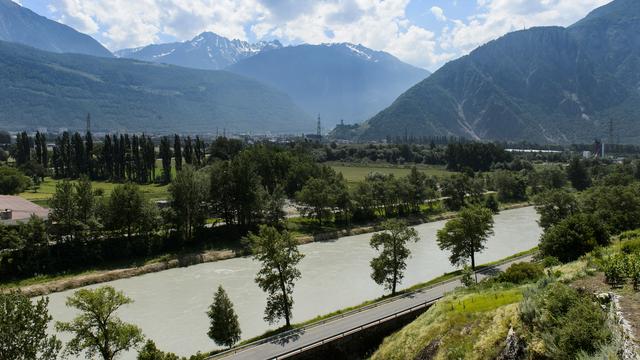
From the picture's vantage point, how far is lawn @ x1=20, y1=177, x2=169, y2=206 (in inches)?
3290

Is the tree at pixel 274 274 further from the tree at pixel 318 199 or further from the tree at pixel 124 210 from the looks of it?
the tree at pixel 318 199

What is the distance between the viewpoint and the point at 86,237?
55.6 m

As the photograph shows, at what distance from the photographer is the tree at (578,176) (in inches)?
5049

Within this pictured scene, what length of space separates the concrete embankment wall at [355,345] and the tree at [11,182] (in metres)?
83.6

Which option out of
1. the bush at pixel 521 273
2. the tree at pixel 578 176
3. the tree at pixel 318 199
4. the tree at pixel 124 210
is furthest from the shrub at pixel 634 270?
the tree at pixel 578 176

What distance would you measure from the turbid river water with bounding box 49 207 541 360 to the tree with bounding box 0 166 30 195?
51.6 m

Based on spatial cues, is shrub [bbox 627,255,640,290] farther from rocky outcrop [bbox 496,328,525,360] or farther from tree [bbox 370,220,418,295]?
tree [bbox 370,220,418,295]

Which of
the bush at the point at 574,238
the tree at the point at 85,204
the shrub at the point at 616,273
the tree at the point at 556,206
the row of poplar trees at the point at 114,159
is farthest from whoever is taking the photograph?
the row of poplar trees at the point at 114,159

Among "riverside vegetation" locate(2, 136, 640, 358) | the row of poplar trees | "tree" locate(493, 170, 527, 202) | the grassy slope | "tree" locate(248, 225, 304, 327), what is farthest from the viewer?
the row of poplar trees

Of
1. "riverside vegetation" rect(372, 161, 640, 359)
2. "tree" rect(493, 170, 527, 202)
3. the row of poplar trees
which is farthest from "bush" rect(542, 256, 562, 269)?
the row of poplar trees

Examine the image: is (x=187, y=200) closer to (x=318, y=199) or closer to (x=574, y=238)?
(x=318, y=199)

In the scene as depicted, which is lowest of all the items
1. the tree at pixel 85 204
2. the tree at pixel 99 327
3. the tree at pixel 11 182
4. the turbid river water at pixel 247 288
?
the turbid river water at pixel 247 288

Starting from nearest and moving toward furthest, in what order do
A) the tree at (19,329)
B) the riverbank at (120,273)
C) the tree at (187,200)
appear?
1. the tree at (19,329)
2. the riverbank at (120,273)
3. the tree at (187,200)

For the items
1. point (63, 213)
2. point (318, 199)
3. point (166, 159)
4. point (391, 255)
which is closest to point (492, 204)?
point (318, 199)
